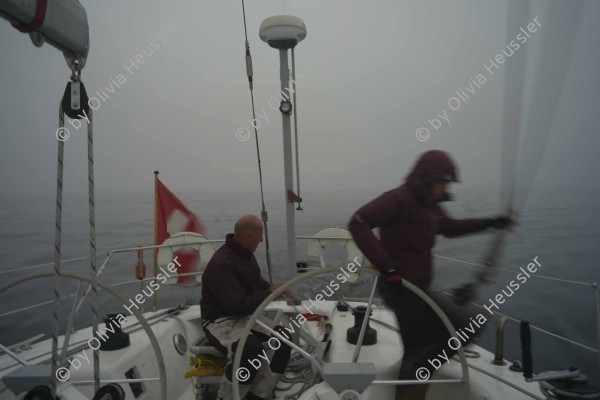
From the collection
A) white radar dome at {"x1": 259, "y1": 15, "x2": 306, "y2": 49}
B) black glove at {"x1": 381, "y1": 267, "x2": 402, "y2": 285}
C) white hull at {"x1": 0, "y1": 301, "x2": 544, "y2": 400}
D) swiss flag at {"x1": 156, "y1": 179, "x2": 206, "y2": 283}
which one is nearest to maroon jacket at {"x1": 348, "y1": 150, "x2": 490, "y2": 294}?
black glove at {"x1": 381, "y1": 267, "x2": 402, "y2": 285}

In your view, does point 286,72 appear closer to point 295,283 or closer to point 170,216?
point 295,283

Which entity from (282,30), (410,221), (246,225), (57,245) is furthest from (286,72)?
(57,245)

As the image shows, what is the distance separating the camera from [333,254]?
32.9 ft

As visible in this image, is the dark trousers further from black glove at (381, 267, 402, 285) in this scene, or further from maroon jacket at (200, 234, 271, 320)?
maroon jacket at (200, 234, 271, 320)

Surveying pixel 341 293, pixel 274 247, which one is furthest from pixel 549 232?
pixel 341 293

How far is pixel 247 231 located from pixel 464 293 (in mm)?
1114

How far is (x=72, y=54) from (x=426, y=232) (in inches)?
53.7

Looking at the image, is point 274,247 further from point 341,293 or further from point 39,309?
Result: point 341,293

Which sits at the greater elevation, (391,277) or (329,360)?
(391,277)

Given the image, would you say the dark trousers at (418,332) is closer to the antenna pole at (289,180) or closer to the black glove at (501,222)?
the black glove at (501,222)

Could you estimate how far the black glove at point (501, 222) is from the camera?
1711mm

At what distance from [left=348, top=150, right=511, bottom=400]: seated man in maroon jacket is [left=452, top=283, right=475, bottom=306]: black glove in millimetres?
147

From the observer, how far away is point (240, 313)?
5.99 feet

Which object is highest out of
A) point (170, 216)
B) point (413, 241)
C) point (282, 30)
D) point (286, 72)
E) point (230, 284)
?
point (282, 30)
